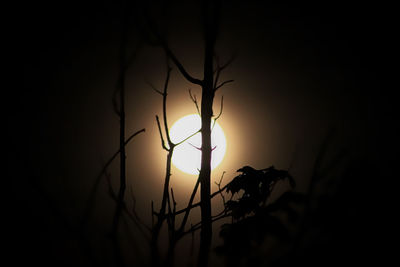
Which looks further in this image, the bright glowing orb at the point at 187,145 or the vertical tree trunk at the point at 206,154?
the bright glowing orb at the point at 187,145

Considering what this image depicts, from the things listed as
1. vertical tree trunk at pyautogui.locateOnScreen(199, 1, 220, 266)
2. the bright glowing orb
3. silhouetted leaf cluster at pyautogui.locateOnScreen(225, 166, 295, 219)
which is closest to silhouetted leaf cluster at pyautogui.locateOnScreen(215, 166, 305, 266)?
silhouetted leaf cluster at pyautogui.locateOnScreen(225, 166, 295, 219)

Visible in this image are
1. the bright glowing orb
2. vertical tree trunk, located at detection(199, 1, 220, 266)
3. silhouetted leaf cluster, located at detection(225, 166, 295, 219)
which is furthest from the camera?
the bright glowing orb

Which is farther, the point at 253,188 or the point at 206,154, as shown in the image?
the point at 253,188

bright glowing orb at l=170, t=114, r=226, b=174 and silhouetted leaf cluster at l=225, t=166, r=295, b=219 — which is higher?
bright glowing orb at l=170, t=114, r=226, b=174

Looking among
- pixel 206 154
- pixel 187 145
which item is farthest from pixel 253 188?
pixel 187 145

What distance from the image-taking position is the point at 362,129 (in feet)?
6.40

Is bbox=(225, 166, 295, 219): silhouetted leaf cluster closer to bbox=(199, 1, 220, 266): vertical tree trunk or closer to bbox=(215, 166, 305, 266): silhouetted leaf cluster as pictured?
bbox=(215, 166, 305, 266): silhouetted leaf cluster

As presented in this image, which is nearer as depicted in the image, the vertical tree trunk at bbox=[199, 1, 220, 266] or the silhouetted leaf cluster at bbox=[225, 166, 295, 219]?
the vertical tree trunk at bbox=[199, 1, 220, 266]

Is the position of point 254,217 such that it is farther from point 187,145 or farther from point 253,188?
point 187,145

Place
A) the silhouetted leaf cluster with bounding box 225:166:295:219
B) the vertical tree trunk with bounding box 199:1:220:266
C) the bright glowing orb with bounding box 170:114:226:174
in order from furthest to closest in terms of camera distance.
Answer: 1. the bright glowing orb with bounding box 170:114:226:174
2. the silhouetted leaf cluster with bounding box 225:166:295:219
3. the vertical tree trunk with bounding box 199:1:220:266

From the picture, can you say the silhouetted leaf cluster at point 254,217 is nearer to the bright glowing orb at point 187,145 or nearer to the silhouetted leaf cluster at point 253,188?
the silhouetted leaf cluster at point 253,188

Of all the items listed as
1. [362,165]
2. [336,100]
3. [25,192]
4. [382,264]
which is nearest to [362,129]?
[336,100]

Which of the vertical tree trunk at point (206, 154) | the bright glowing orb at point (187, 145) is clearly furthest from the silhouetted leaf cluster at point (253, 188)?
the bright glowing orb at point (187, 145)

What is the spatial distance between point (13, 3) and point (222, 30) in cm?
131
